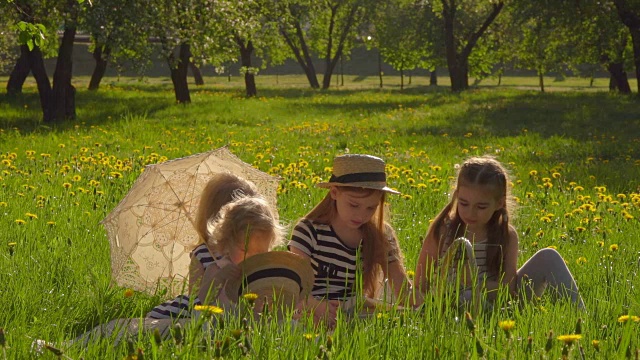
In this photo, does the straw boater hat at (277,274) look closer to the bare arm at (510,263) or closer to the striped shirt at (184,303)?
the striped shirt at (184,303)

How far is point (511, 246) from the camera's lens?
16.1 feet

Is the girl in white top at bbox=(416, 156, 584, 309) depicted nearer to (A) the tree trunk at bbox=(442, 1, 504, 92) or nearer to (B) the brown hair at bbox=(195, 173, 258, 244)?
(B) the brown hair at bbox=(195, 173, 258, 244)

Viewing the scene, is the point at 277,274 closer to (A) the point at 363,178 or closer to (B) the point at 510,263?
(A) the point at 363,178

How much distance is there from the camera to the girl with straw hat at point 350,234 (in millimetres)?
4648

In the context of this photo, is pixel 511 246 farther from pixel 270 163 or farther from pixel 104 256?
pixel 270 163

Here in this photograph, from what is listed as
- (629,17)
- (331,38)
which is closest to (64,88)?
(629,17)

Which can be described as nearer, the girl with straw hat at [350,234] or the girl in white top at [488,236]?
the girl with straw hat at [350,234]

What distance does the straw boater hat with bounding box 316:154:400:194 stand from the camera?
462cm

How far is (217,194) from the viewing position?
4.56 m

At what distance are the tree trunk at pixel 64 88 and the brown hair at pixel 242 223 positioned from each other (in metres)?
13.9

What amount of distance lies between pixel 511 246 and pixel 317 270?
1033mm

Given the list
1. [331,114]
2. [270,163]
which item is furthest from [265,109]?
[270,163]

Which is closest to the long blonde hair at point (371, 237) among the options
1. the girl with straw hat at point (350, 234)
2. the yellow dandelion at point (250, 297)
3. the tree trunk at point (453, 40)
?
the girl with straw hat at point (350, 234)

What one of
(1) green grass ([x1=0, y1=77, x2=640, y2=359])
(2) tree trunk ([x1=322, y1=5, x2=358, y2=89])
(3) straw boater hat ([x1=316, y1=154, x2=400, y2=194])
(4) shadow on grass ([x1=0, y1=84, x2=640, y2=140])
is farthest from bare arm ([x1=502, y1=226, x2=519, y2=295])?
(2) tree trunk ([x1=322, y1=5, x2=358, y2=89])
